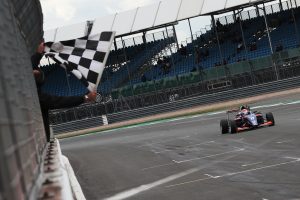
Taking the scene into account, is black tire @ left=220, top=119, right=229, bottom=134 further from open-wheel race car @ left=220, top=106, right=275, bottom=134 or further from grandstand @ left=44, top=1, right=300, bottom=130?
grandstand @ left=44, top=1, right=300, bottom=130

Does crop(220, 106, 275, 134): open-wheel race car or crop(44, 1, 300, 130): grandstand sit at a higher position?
crop(44, 1, 300, 130): grandstand

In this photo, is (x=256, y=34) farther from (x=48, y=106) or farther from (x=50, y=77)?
(x=48, y=106)

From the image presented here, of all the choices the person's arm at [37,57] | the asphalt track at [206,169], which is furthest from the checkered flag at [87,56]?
the asphalt track at [206,169]

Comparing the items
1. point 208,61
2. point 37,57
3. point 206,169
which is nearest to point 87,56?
point 37,57

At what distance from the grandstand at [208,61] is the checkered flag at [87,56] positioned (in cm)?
2894

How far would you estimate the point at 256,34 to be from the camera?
40906mm

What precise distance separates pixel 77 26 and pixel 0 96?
37695mm

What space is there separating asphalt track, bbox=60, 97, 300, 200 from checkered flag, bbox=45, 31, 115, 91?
3.10 metres

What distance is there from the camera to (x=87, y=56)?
402 cm

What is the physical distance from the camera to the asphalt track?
7.36 metres

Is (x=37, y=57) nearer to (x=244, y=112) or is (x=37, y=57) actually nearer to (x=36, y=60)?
(x=36, y=60)

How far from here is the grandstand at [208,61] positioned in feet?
109

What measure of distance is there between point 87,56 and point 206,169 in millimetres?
6226

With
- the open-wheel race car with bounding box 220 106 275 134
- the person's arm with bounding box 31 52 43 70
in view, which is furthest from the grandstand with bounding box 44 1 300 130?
the person's arm with bounding box 31 52 43 70
